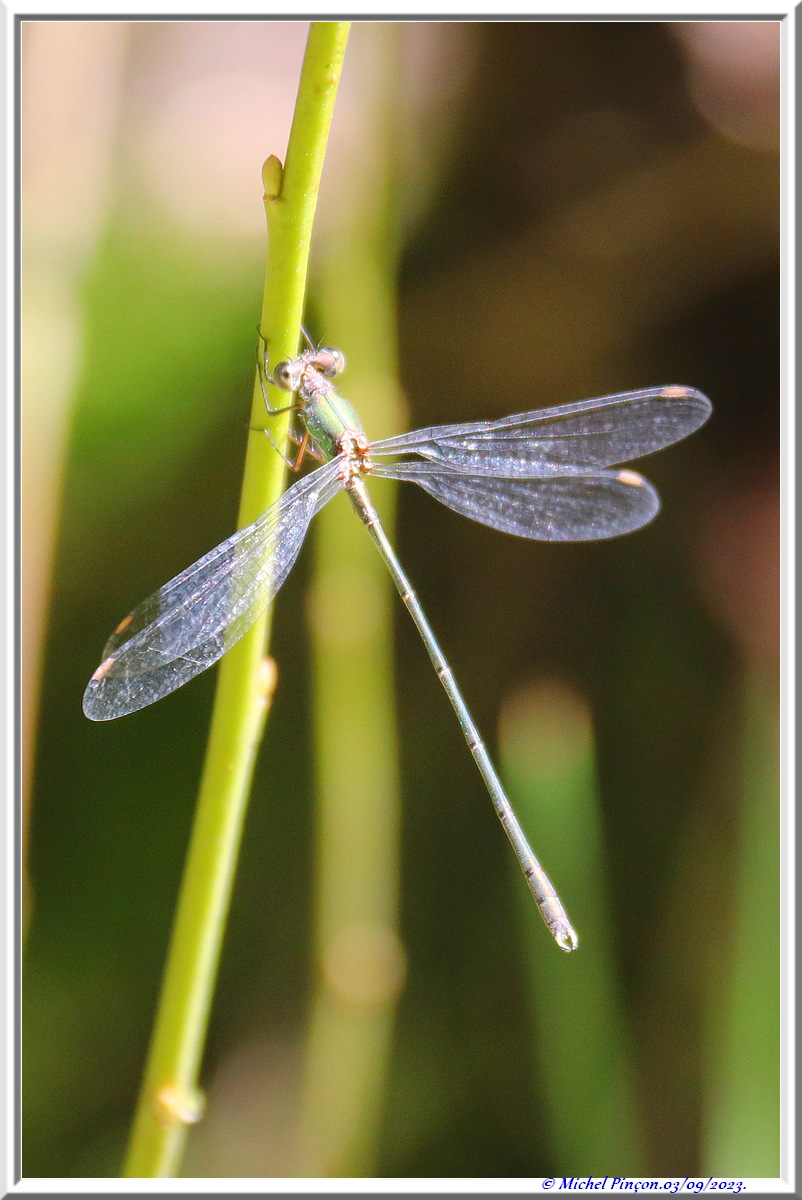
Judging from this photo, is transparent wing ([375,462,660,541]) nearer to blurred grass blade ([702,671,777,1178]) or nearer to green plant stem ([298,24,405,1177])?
green plant stem ([298,24,405,1177])

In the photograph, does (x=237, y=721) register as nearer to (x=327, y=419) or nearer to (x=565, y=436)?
(x=327, y=419)

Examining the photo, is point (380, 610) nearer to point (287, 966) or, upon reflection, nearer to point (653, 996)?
point (287, 966)

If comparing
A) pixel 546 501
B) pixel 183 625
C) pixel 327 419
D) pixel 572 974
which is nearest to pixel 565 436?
pixel 546 501

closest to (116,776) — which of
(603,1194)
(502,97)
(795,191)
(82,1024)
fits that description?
(82,1024)

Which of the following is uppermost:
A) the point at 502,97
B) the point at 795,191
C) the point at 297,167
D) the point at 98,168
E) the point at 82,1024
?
the point at 502,97

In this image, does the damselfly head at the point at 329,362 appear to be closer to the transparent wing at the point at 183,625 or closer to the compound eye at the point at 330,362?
the compound eye at the point at 330,362

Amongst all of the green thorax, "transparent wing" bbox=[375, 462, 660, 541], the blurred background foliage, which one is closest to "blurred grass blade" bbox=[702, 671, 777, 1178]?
the blurred background foliage

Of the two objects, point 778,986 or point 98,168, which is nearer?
point 778,986
